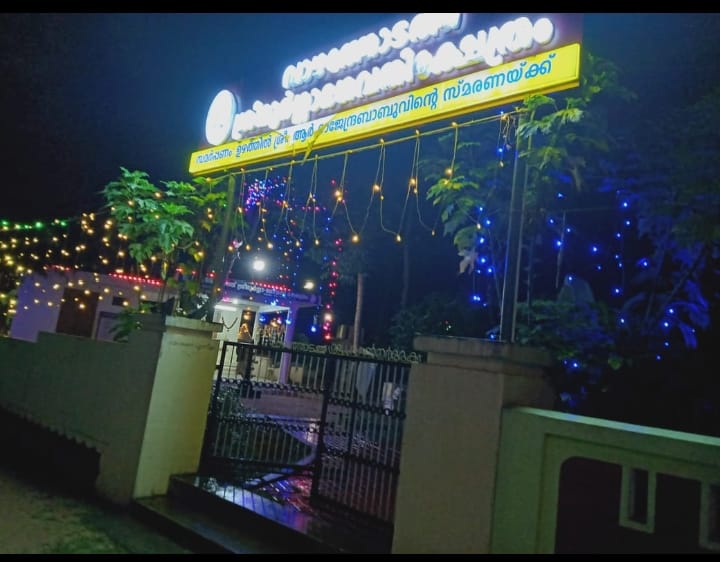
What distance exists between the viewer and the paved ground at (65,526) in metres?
4.04

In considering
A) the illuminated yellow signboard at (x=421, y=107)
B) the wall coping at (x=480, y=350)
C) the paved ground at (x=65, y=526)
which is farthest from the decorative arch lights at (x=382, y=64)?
the paved ground at (x=65, y=526)

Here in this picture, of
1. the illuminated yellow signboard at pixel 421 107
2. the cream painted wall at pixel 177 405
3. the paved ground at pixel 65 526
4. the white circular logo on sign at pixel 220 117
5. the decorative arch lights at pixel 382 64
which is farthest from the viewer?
the white circular logo on sign at pixel 220 117

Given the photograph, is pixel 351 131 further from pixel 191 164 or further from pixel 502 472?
pixel 502 472

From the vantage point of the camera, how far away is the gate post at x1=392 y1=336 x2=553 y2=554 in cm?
318

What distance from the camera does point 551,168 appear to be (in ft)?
19.2

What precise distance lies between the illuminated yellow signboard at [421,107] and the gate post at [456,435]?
104 inches

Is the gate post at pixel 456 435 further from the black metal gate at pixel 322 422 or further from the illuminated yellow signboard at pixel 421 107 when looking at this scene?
the illuminated yellow signboard at pixel 421 107

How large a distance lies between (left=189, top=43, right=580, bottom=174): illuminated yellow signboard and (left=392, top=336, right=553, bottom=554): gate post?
2649 millimetres

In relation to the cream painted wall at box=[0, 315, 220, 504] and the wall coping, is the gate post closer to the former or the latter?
the wall coping

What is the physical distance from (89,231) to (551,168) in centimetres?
1153

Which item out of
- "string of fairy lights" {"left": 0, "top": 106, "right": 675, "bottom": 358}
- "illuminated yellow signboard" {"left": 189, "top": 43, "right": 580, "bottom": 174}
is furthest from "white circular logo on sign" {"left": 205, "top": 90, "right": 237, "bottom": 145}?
"string of fairy lights" {"left": 0, "top": 106, "right": 675, "bottom": 358}

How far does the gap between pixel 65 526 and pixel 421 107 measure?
571 cm

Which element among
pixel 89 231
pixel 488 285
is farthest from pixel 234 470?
pixel 89 231

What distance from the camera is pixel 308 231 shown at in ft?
61.0
